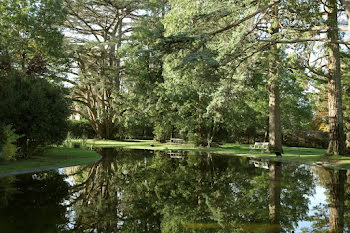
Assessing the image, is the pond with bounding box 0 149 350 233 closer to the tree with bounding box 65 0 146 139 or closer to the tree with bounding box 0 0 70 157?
the tree with bounding box 0 0 70 157

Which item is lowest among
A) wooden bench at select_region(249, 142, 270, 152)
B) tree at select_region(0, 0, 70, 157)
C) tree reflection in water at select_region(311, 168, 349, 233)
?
tree reflection in water at select_region(311, 168, 349, 233)

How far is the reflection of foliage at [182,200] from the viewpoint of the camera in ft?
18.5

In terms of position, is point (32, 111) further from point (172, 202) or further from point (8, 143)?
point (172, 202)

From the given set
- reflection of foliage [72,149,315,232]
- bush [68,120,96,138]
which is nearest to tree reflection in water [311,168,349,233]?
reflection of foliage [72,149,315,232]

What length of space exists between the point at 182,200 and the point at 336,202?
12.4 ft

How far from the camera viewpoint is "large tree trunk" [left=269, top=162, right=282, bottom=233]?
5656 millimetres

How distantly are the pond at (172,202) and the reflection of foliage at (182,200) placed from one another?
18mm

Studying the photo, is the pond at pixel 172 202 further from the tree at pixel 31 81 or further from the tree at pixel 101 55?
the tree at pixel 101 55

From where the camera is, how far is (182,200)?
7.59 meters

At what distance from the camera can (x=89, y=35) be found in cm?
3394

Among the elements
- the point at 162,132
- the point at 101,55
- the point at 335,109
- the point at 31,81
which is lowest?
the point at 162,132

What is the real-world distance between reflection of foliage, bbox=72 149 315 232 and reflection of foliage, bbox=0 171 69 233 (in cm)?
40

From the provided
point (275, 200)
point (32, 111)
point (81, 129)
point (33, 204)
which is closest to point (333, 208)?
point (275, 200)

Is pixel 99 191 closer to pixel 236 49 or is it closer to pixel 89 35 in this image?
pixel 236 49
